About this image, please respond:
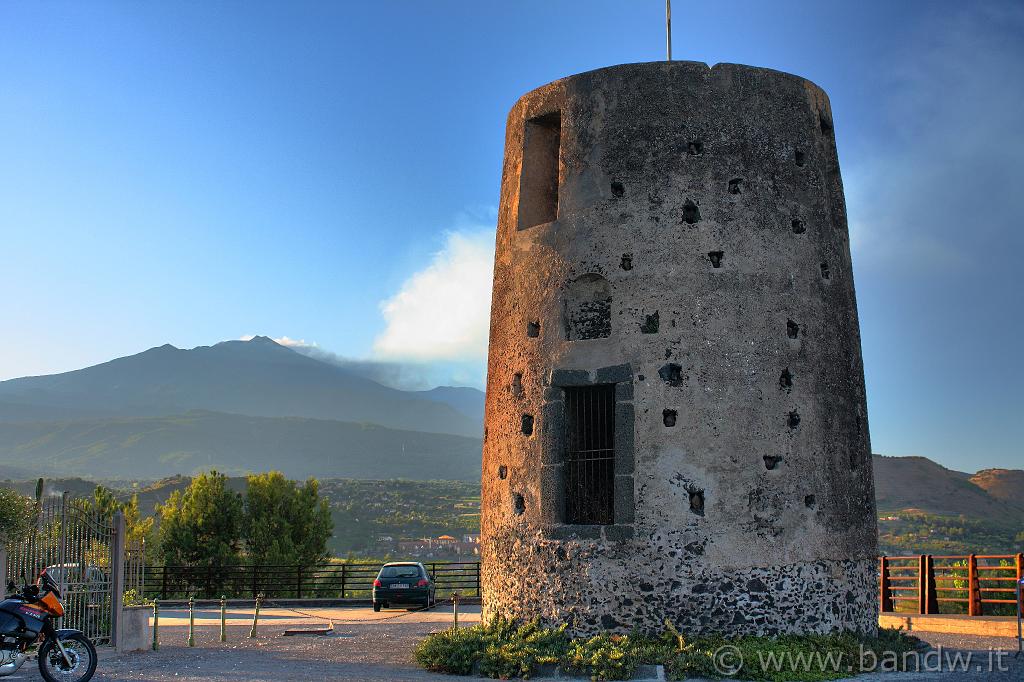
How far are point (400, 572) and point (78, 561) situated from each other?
42.2 ft

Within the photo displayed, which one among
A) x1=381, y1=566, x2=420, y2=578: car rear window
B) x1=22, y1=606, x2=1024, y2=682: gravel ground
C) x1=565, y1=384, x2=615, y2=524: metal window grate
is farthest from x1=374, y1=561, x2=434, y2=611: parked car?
x1=565, y1=384, x2=615, y2=524: metal window grate

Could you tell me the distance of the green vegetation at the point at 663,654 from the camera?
46.5 ft

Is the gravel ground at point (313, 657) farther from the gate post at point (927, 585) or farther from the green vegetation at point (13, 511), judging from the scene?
the green vegetation at point (13, 511)

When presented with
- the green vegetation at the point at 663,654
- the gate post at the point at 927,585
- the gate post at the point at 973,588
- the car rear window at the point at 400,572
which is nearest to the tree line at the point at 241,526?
the car rear window at the point at 400,572

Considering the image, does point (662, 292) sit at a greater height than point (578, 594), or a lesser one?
greater

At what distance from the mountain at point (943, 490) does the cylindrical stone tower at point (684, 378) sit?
6530cm

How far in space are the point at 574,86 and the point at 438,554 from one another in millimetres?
62183

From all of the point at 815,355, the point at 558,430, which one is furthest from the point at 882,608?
the point at 558,430

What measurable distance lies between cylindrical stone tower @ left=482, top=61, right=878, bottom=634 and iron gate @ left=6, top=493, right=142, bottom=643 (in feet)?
21.4

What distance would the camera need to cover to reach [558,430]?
16.2 meters

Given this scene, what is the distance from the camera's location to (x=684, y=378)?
50.9 ft

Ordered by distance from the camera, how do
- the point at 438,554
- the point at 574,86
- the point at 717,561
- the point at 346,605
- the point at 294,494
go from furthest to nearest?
Answer: the point at 438,554 < the point at 294,494 < the point at 346,605 < the point at 574,86 < the point at 717,561

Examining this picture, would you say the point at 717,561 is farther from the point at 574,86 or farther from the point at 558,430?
the point at 574,86

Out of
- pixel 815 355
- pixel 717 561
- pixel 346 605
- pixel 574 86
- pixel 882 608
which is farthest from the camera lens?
pixel 346 605
